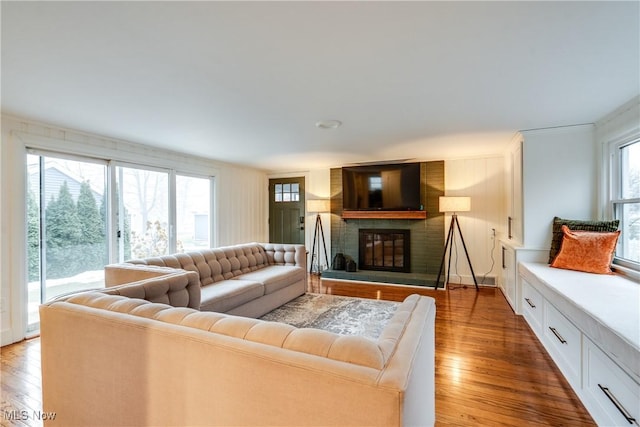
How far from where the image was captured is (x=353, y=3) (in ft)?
4.44

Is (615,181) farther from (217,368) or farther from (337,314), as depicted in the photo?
(217,368)

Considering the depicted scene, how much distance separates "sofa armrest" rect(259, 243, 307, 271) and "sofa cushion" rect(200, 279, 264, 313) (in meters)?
0.97

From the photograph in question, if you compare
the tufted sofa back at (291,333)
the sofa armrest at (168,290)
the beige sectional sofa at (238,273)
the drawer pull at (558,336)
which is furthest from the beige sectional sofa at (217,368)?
the drawer pull at (558,336)

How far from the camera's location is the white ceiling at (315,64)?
4.73 ft

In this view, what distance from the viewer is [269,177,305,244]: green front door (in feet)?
21.4

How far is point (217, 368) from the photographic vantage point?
1.00m

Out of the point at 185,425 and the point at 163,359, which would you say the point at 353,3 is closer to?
the point at 163,359

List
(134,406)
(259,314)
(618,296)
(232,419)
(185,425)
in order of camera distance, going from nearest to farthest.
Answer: (232,419) < (185,425) < (134,406) < (618,296) < (259,314)

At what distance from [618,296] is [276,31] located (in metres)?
2.85

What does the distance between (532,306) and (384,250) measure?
2777 millimetres

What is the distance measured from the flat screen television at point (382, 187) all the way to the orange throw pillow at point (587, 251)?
2407mm

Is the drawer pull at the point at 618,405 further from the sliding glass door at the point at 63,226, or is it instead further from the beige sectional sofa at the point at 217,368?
the sliding glass door at the point at 63,226

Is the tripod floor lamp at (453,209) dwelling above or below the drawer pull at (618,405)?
above

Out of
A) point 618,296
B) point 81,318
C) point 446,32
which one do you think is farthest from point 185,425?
point 618,296
